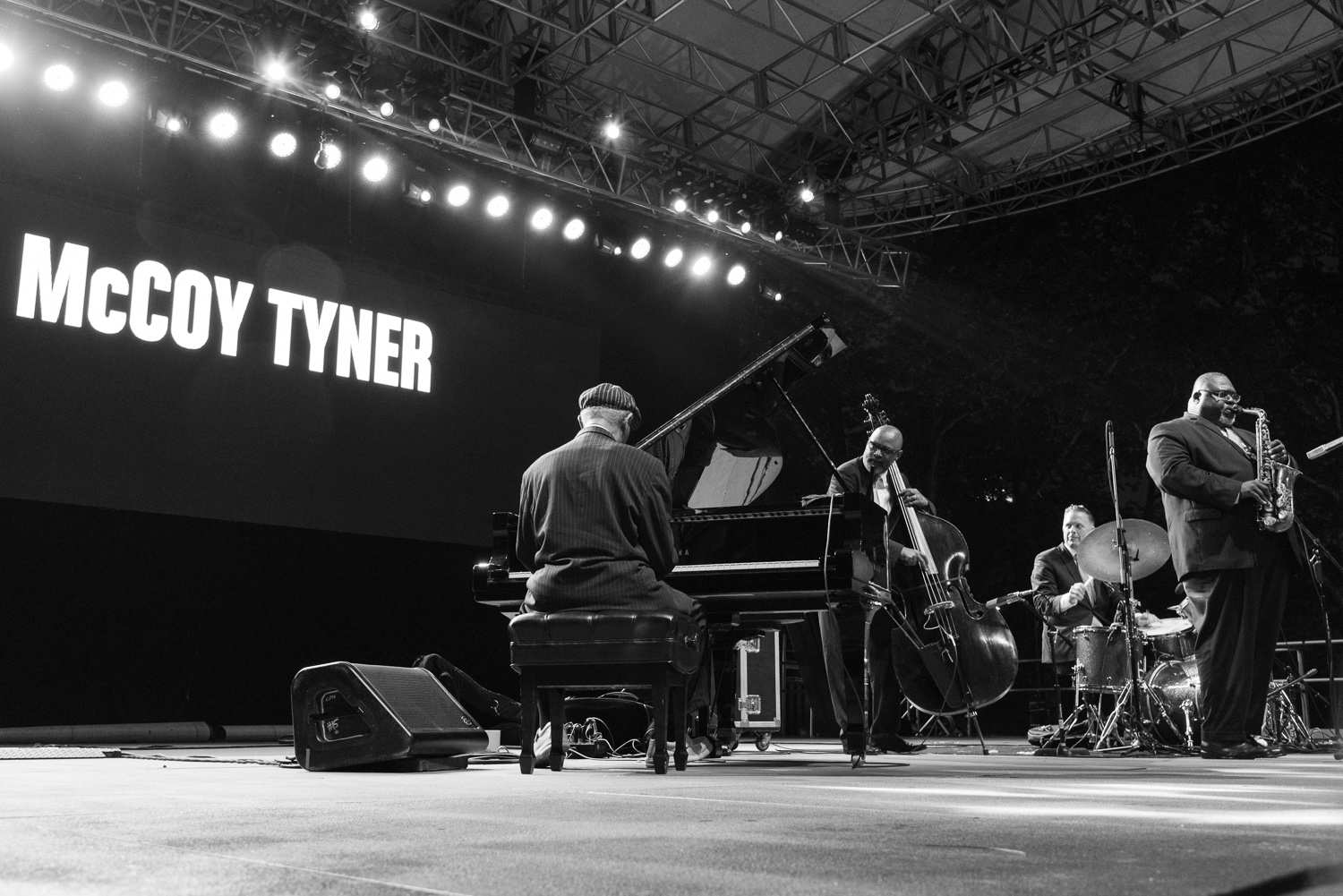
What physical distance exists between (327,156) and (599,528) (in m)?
5.36

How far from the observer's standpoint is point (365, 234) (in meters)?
8.83

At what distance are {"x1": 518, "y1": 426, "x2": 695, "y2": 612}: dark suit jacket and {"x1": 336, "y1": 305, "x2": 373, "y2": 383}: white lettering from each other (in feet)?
16.9

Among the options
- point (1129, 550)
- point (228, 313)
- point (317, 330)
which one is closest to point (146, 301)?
point (228, 313)

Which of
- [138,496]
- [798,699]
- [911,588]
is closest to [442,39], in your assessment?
[138,496]

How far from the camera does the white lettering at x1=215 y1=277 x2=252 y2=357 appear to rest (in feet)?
26.3

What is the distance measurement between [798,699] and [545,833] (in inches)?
343

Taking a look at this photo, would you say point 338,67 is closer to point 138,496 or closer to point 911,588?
point 138,496

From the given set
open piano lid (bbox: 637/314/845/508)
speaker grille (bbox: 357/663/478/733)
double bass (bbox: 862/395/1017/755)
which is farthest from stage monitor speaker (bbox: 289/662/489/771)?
double bass (bbox: 862/395/1017/755)

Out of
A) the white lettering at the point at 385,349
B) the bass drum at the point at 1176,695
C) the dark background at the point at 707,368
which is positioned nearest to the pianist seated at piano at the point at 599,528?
the bass drum at the point at 1176,695

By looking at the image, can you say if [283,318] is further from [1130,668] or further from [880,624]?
[1130,668]

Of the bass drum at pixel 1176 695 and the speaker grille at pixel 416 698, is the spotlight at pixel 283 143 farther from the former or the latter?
the bass drum at pixel 1176 695

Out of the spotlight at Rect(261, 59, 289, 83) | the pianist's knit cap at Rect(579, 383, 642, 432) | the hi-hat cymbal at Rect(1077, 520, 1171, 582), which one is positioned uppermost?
the spotlight at Rect(261, 59, 289, 83)

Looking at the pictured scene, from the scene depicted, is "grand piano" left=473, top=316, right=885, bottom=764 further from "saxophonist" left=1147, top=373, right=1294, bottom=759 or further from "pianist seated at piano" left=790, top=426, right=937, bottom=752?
"saxophonist" left=1147, top=373, right=1294, bottom=759

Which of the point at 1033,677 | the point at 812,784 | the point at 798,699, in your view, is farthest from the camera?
the point at 1033,677
